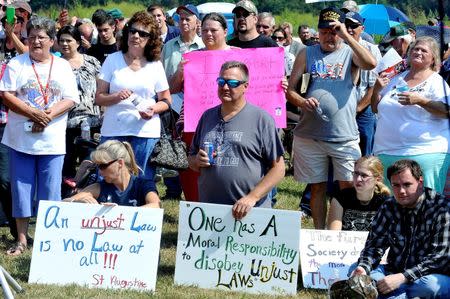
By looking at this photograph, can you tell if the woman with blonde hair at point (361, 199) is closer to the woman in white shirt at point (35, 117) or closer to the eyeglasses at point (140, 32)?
the eyeglasses at point (140, 32)

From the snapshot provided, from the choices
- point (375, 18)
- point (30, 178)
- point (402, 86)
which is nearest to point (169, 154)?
point (30, 178)

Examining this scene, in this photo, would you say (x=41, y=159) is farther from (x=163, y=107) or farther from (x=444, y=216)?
(x=444, y=216)

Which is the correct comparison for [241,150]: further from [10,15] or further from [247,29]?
[10,15]

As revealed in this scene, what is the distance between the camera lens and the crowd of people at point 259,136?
24.6 ft

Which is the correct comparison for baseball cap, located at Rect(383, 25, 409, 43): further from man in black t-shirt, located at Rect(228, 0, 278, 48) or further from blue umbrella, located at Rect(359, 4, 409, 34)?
blue umbrella, located at Rect(359, 4, 409, 34)

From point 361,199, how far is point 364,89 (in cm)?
222

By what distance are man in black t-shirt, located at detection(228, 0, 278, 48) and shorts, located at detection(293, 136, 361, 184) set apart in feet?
3.66

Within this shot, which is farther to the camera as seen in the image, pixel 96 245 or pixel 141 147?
pixel 141 147

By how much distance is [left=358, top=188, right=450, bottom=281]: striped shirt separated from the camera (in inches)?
287

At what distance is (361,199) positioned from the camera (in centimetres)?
840

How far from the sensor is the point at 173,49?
1049 cm

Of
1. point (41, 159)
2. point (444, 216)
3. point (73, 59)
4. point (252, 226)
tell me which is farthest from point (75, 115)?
point (444, 216)

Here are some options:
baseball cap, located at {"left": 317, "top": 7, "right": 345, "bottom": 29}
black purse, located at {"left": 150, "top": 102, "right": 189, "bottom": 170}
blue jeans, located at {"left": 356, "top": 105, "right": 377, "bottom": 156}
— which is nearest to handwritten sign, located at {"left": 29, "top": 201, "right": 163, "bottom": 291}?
black purse, located at {"left": 150, "top": 102, "right": 189, "bottom": 170}

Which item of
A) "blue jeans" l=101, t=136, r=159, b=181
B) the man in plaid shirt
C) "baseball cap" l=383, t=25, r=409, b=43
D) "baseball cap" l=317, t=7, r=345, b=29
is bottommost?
the man in plaid shirt
